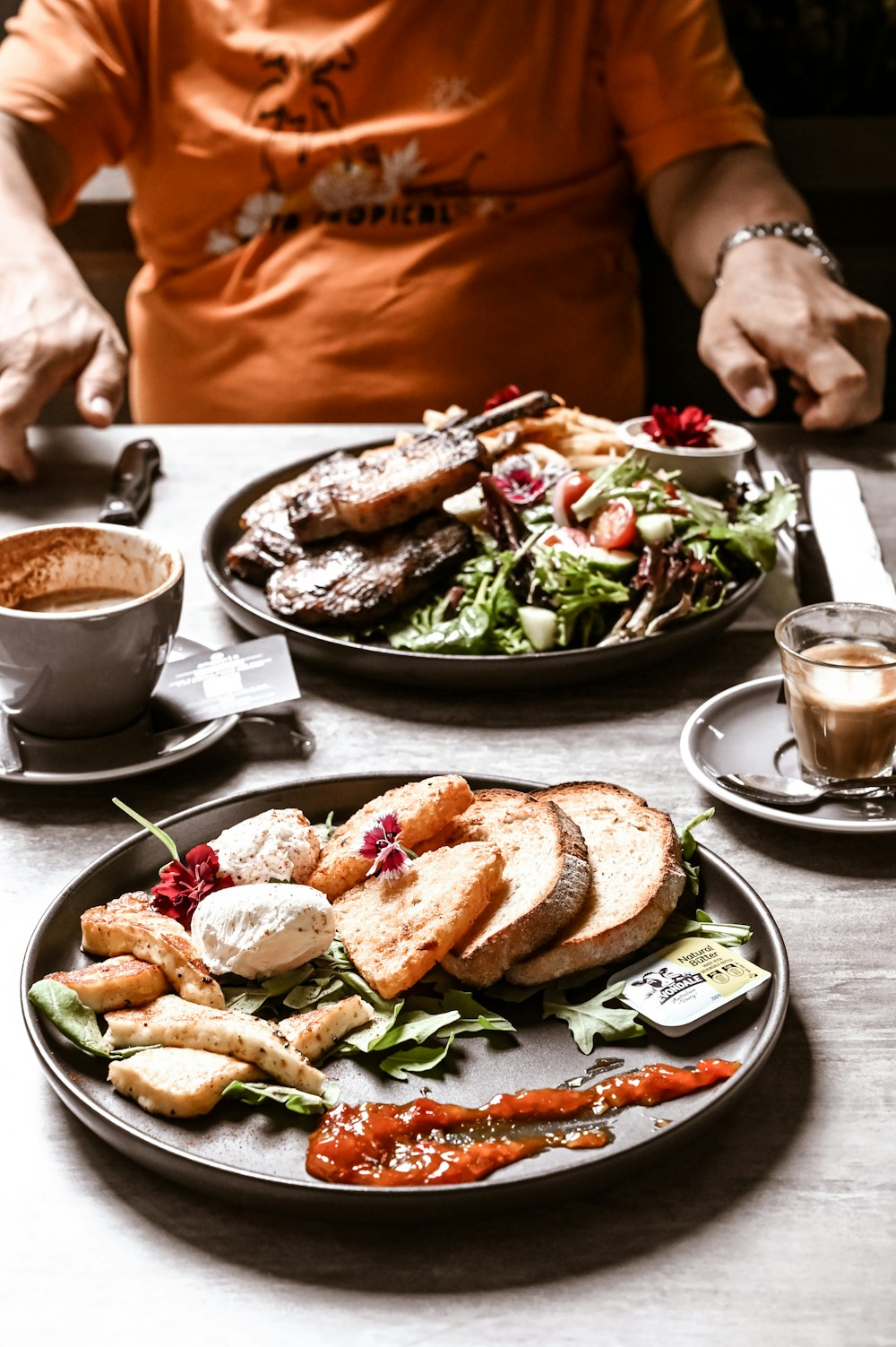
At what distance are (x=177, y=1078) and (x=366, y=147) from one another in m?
2.35

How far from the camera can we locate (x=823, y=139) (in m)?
3.93

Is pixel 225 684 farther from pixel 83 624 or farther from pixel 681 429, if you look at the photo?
pixel 681 429

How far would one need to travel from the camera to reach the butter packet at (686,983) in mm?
1022

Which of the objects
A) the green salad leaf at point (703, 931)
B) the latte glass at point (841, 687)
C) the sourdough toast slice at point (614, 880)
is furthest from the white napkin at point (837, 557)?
the green salad leaf at point (703, 931)

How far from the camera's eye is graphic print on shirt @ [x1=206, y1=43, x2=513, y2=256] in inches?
111

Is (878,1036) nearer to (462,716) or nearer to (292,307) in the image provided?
(462,716)

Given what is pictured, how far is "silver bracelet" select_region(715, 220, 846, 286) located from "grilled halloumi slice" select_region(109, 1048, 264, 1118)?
215cm

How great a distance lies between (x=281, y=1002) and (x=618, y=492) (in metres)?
1.06

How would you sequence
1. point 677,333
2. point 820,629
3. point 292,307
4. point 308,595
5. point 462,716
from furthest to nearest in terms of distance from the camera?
point 677,333, point 292,307, point 308,595, point 462,716, point 820,629

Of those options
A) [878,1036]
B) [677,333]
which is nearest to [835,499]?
[878,1036]

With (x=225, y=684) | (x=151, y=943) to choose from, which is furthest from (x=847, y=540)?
(x=151, y=943)

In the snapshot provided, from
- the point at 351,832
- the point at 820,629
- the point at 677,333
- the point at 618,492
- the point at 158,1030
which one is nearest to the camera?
the point at 158,1030

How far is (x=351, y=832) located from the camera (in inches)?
48.5

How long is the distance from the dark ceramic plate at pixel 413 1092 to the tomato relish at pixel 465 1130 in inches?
0.5
